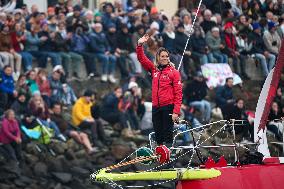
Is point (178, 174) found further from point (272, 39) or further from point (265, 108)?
point (272, 39)

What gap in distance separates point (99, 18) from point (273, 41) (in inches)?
204

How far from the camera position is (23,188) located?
26766 millimetres

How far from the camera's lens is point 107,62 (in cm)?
3027

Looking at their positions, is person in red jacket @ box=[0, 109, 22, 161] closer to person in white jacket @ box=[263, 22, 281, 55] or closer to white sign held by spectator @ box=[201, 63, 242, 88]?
white sign held by spectator @ box=[201, 63, 242, 88]

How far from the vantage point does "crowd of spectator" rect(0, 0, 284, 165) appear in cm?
2792

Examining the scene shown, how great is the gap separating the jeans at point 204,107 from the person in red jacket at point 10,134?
5.19 m

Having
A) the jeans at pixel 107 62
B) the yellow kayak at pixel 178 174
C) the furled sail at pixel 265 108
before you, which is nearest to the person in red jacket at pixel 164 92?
the yellow kayak at pixel 178 174

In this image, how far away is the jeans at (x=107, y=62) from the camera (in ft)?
99.1

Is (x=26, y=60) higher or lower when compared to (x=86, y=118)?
higher

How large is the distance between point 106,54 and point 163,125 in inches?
367

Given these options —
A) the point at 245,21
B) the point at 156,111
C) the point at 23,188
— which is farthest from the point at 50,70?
the point at 156,111

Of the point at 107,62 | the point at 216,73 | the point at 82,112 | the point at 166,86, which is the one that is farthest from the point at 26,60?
the point at 166,86

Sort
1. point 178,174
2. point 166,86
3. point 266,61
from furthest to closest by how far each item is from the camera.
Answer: point 266,61, point 166,86, point 178,174

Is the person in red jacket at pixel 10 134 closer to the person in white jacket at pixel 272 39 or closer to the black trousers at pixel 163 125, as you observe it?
the black trousers at pixel 163 125
